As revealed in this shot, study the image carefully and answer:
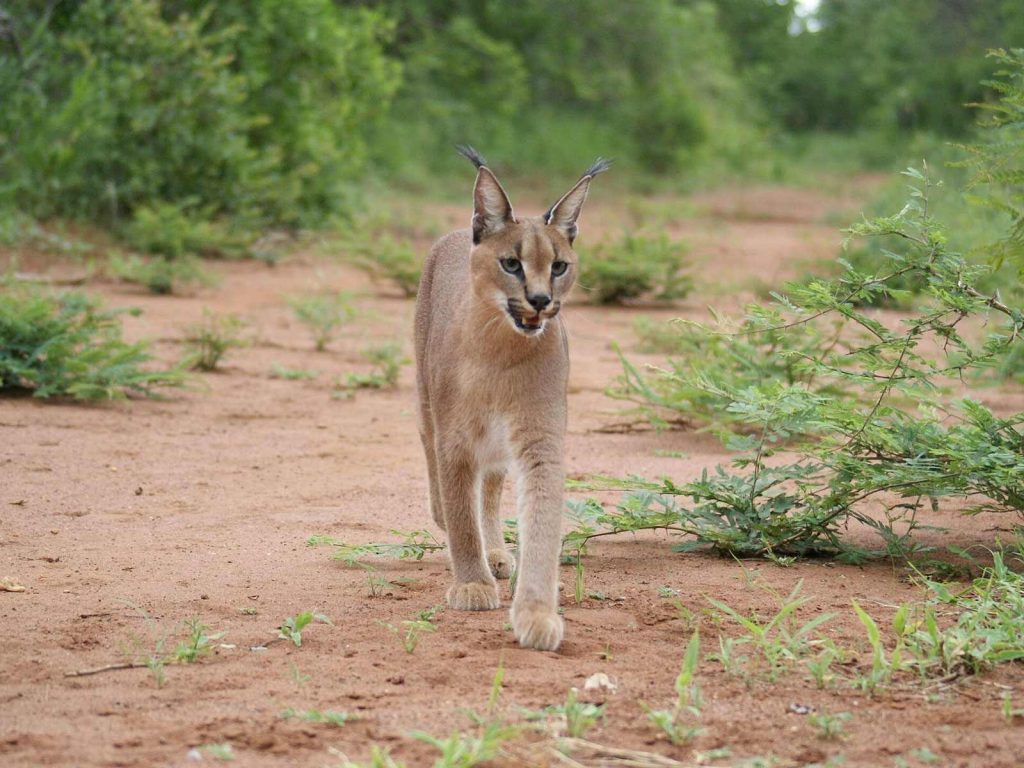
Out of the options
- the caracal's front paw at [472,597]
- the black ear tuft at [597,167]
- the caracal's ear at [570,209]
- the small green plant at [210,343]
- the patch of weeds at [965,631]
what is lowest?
the caracal's front paw at [472,597]

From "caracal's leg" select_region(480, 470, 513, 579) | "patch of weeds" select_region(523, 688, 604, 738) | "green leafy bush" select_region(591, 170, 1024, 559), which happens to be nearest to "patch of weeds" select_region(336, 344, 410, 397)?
"caracal's leg" select_region(480, 470, 513, 579)

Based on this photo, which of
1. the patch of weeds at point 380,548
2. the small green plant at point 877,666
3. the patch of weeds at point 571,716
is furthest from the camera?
the patch of weeds at point 380,548

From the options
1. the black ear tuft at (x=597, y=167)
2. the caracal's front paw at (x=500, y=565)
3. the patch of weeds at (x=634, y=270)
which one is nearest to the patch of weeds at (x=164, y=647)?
the caracal's front paw at (x=500, y=565)

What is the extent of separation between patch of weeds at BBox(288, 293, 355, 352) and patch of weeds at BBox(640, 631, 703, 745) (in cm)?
668

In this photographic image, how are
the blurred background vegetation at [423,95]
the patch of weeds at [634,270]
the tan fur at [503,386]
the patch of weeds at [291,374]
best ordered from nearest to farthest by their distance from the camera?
the tan fur at [503,386], the patch of weeds at [291,374], the patch of weeds at [634,270], the blurred background vegetation at [423,95]

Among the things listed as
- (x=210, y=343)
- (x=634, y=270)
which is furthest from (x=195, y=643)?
(x=634, y=270)

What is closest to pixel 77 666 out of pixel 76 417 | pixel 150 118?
pixel 76 417

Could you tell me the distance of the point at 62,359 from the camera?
25.7 ft

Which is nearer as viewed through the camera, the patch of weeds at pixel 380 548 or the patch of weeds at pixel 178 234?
the patch of weeds at pixel 380 548

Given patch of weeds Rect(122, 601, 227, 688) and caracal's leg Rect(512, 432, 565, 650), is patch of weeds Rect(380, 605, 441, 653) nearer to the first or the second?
caracal's leg Rect(512, 432, 565, 650)

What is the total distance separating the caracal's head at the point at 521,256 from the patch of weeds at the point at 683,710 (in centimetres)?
127

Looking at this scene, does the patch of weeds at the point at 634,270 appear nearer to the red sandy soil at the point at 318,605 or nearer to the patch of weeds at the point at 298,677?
the red sandy soil at the point at 318,605

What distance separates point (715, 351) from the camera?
7.74 m

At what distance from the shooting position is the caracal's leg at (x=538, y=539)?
13.3 feet
